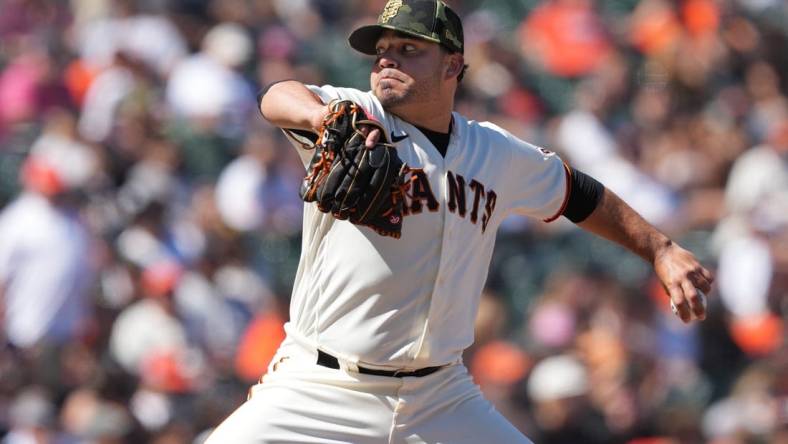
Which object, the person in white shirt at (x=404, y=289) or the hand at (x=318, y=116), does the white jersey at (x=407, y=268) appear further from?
the hand at (x=318, y=116)

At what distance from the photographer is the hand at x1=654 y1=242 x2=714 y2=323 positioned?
4.78 metres

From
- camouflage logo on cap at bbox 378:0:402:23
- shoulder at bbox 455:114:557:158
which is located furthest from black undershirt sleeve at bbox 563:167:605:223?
camouflage logo on cap at bbox 378:0:402:23

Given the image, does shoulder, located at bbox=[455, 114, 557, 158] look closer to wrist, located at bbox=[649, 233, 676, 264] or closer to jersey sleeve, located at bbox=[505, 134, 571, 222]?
jersey sleeve, located at bbox=[505, 134, 571, 222]

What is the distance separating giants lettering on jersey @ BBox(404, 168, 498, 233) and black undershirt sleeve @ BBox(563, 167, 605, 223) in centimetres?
38

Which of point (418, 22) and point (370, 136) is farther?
point (418, 22)

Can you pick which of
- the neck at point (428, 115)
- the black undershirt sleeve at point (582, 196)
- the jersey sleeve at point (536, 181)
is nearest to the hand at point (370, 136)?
the neck at point (428, 115)

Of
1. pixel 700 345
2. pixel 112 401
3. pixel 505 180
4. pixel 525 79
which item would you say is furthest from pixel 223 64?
pixel 505 180

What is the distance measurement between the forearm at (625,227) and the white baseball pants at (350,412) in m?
0.82

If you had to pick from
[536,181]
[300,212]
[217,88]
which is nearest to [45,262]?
[300,212]

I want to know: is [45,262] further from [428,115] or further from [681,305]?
[681,305]

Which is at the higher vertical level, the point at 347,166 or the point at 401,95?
the point at 401,95

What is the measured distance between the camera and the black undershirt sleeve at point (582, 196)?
516 cm

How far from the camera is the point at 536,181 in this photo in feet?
16.7

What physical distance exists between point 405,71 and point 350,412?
1084mm
